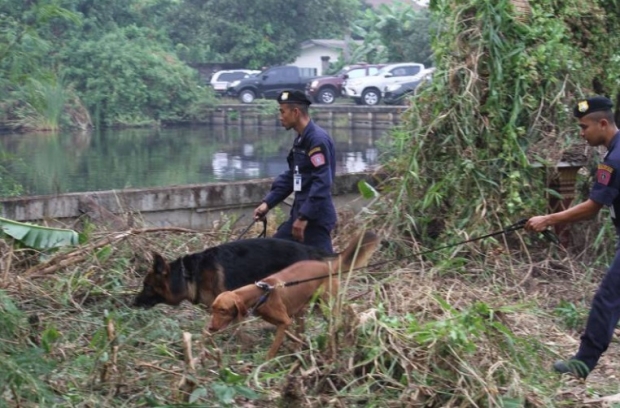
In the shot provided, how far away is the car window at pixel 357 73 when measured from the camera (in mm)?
43969

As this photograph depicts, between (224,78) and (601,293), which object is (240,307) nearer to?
(601,293)

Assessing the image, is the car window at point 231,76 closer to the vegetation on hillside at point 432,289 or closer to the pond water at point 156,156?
the pond water at point 156,156

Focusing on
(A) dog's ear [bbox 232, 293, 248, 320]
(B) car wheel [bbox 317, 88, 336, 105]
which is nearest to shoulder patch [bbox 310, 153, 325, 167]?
(A) dog's ear [bbox 232, 293, 248, 320]

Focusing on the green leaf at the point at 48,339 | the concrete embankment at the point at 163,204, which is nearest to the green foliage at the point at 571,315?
the concrete embankment at the point at 163,204

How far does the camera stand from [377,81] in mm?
42281

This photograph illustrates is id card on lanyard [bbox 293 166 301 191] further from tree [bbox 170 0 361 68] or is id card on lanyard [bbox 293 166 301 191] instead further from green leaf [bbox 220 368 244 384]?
tree [bbox 170 0 361 68]

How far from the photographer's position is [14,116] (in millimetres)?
22906

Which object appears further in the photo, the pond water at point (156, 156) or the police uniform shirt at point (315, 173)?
the pond water at point (156, 156)

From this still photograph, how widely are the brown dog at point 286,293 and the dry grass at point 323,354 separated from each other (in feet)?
0.63

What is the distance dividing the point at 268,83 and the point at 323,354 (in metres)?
41.2

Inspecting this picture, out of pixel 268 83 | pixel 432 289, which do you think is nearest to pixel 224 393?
pixel 432 289

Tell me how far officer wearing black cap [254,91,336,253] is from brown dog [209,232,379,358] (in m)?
0.92

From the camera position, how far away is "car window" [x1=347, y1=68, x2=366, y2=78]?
43969 millimetres

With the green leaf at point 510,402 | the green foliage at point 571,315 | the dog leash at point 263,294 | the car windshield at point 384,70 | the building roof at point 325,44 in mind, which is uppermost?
the building roof at point 325,44
